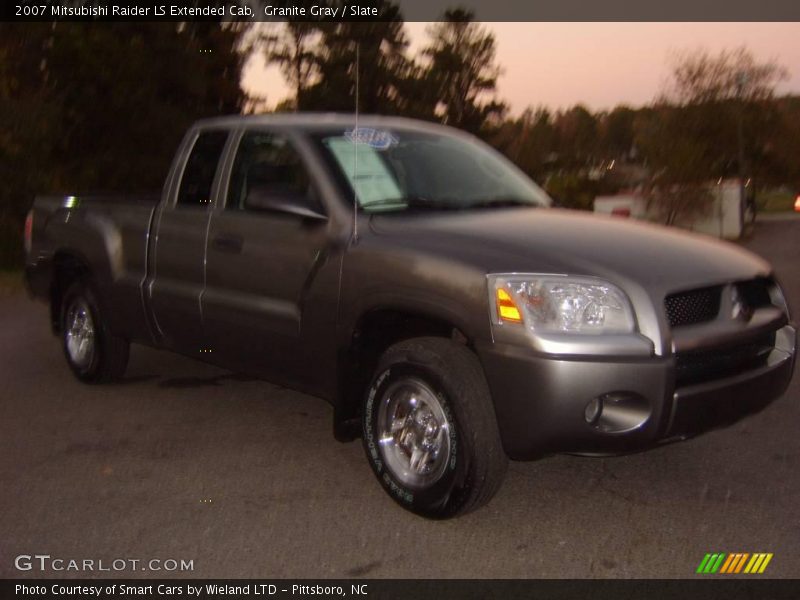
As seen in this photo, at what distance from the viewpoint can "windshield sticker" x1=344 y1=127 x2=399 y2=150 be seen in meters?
5.07

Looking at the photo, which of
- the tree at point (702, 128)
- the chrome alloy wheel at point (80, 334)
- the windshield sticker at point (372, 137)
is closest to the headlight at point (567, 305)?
the windshield sticker at point (372, 137)

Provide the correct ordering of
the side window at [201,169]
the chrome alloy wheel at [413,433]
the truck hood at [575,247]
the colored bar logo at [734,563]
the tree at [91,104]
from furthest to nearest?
the tree at [91,104], the side window at [201,169], the chrome alloy wheel at [413,433], the truck hood at [575,247], the colored bar logo at [734,563]

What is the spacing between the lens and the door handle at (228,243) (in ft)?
16.7

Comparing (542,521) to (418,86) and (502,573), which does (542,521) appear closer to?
(502,573)

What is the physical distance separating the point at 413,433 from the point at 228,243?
64.3 inches

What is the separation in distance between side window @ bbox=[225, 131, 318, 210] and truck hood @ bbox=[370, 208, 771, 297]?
54cm

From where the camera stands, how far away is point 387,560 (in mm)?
3785

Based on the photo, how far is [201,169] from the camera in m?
5.69

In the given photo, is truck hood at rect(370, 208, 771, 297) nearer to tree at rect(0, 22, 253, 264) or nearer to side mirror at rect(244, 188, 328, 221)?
side mirror at rect(244, 188, 328, 221)

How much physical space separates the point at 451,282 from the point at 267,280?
1325 mm

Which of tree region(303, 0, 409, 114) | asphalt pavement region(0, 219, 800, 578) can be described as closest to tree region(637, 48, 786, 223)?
tree region(303, 0, 409, 114)

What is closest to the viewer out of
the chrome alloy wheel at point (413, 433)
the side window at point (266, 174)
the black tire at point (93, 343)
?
the chrome alloy wheel at point (413, 433)

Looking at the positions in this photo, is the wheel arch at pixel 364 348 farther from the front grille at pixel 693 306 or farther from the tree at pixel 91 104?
the tree at pixel 91 104
